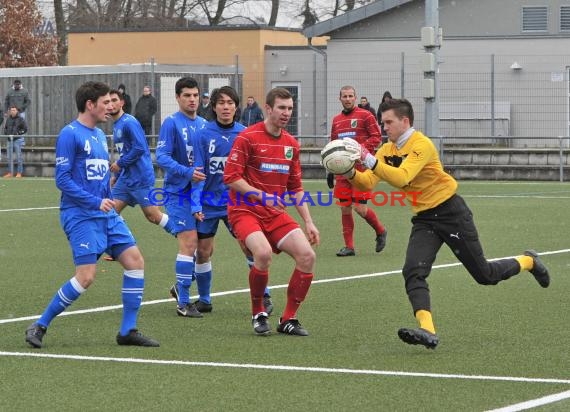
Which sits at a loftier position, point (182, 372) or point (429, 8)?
point (429, 8)

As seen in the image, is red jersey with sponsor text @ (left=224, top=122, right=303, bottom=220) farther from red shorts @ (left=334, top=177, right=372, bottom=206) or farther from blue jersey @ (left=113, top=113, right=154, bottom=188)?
red shorts @ (left=334, top=177, right=372, bottom=206)

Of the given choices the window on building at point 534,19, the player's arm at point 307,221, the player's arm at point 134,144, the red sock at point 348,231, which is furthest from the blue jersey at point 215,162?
the window on building at point 534,19

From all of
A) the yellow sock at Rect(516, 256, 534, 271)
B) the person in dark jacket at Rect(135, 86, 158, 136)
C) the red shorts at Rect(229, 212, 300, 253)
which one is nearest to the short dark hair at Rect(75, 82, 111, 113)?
the red shorts at Rect(229, 212, 300, 253)

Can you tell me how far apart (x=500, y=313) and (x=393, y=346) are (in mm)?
1869

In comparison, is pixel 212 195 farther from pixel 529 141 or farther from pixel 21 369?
pixel 529 141

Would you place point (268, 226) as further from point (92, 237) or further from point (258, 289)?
point (92, 237)

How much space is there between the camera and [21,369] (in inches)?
324

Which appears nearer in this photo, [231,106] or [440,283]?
[231,106]

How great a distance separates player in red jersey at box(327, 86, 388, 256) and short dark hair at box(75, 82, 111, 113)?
6647 millimetres

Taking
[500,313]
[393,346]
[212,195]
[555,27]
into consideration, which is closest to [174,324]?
[212,195]

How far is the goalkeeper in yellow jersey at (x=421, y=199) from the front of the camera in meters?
8.91

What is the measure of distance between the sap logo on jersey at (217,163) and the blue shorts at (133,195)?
3790 mm

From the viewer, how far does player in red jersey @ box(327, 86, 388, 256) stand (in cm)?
1566

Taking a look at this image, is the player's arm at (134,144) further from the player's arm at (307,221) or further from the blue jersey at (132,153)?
the player's arm at (307,221)
